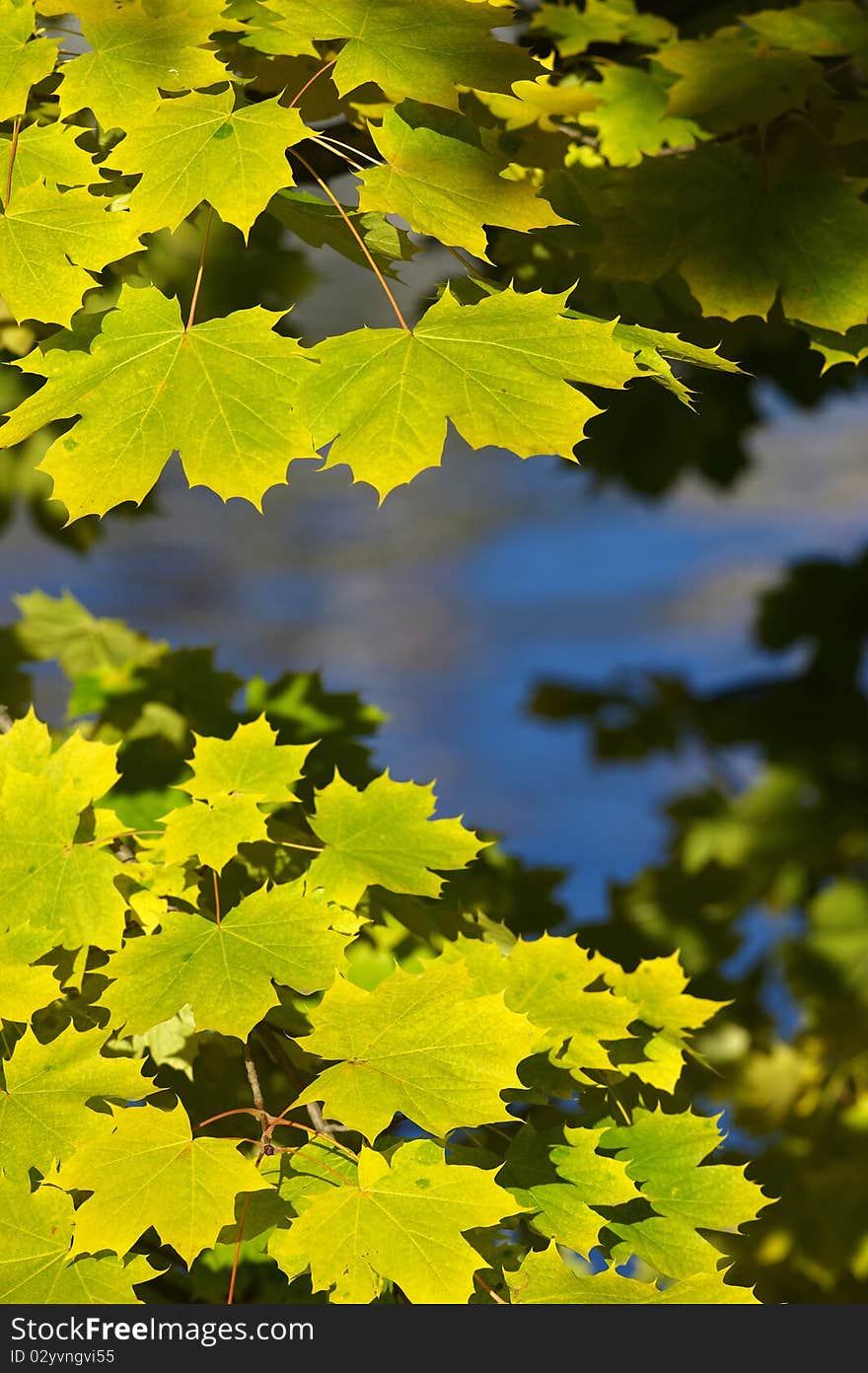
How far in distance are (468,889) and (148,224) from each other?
830 mm

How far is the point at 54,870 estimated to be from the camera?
120 cm

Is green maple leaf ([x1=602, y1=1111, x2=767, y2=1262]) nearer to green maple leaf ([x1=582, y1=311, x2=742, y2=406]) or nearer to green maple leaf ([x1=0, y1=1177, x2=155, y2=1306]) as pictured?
green maple leaf ([x1=0, y1=1177, x2=155, y2=1306])

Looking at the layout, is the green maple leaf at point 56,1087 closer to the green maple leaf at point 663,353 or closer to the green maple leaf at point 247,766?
the green maple leaf at point 247,766

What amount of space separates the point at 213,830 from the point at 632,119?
107cm

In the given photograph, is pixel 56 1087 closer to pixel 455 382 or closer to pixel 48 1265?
pixel 48 1265

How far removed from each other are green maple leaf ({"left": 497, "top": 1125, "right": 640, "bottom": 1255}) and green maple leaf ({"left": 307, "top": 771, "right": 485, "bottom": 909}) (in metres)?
0.24

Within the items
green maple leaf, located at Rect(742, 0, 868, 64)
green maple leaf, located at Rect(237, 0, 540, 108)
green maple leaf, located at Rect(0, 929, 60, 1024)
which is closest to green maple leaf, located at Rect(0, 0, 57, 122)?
green maple leaf, located at Rect(237, 0, 540, 108)

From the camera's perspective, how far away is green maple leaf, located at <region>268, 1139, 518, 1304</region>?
95 cm

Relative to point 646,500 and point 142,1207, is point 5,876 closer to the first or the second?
point 142,1207

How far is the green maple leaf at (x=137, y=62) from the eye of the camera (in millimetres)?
1191

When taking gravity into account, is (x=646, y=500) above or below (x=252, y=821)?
below

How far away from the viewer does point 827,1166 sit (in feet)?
9.32

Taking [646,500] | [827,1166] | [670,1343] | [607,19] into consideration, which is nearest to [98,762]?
[670,1343]

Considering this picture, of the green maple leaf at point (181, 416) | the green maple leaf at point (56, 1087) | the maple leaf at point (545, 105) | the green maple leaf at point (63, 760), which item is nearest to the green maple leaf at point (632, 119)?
the maple leaf at point (545, 105)
